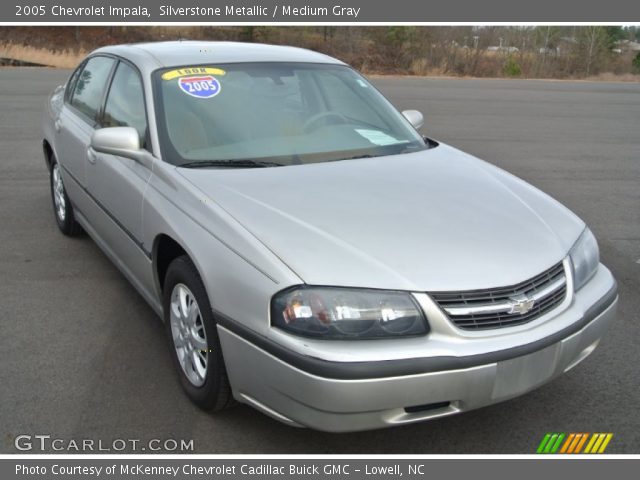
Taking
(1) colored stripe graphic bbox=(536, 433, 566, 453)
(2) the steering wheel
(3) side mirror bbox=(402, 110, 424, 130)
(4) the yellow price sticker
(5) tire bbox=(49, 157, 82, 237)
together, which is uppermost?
(4) the yellow price sticker

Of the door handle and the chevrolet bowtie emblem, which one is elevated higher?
the chevrolet bowtie emblem

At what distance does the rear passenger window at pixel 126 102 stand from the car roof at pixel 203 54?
0.10 m

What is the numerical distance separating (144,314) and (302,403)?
1966 millimetres

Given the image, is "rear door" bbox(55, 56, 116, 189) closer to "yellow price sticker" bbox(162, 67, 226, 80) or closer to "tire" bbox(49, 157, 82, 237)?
"tire" bbox(49, 157, 82, 237)

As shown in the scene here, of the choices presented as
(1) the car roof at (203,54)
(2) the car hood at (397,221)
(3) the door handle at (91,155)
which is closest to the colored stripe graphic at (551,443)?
(2) the car hood at (397,221)

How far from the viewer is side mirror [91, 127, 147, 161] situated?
3484 mm

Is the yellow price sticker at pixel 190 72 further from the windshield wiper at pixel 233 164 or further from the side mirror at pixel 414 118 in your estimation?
the side mirror at pixel 414 118

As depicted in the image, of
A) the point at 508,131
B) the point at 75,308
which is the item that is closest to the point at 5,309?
the point at 75,308

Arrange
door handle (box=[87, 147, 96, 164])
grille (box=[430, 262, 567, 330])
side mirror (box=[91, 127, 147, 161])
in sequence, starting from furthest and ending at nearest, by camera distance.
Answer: door handle (box=[87, 147, 96, 164]), side mirror (box=[91, 127, 147, 161]), grille (box=[430, 262, 567, 330])

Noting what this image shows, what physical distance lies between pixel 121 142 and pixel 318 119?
1117 millimetres

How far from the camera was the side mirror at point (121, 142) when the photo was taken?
3.48 metres

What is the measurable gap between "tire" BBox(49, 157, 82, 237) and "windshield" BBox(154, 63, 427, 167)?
1.97m

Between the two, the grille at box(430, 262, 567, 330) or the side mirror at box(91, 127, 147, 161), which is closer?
the grille at box(430, 262, 567, 330)

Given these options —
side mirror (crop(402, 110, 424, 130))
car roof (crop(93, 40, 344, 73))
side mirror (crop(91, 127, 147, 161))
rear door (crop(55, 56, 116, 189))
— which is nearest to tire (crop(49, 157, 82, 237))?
rear door (crop(55, 56, 116, 189))
